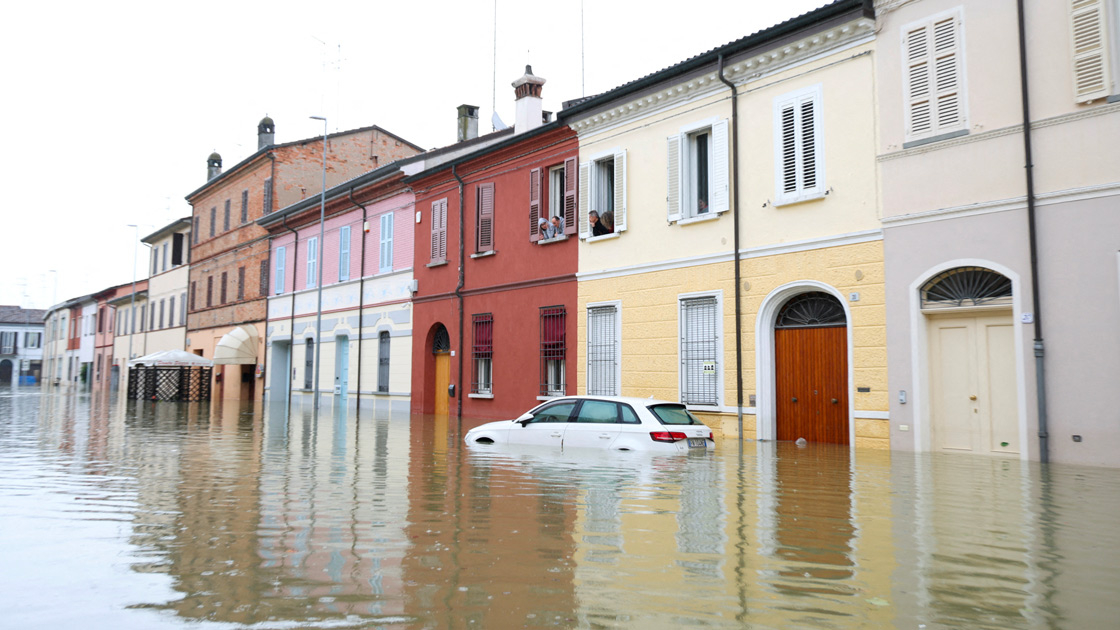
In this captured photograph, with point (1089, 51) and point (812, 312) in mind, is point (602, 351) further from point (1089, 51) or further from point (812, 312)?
point (1089, 51)

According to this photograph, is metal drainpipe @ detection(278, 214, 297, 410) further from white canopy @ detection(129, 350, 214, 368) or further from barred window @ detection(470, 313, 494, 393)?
barred window @ detection(470, 313, 494, 393)

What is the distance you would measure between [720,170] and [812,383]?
4638 mm

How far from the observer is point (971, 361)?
13227mm

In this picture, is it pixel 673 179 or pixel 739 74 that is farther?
pixel 673 179

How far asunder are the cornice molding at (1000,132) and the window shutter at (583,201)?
7.66 m

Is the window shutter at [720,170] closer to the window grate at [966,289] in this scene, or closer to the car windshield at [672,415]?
the window grate at [966,289]

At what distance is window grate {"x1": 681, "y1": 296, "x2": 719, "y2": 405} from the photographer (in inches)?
668

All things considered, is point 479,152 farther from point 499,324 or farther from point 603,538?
point 603,538

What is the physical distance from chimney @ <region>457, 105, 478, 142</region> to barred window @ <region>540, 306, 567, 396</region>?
13109 millimetres

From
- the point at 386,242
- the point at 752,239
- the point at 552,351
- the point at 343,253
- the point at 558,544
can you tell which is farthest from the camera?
the point at 343,253

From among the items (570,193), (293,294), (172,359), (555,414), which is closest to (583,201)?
(570,193)

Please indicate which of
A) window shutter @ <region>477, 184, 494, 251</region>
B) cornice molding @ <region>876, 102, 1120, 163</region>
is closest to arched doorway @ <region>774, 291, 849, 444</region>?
cornice molding @ <region>876, 102, 1120, 163</region>

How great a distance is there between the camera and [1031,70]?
12445 millimetres

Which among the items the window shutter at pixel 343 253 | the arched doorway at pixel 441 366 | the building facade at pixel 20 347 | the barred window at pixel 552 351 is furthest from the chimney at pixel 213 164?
the building facade at pixel 20 347
